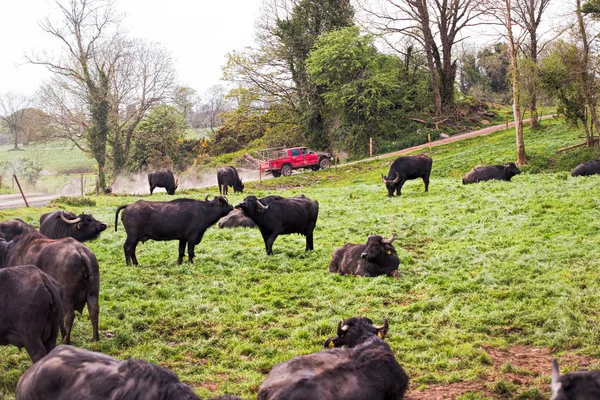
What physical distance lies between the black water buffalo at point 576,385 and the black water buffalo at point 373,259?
22.5ft

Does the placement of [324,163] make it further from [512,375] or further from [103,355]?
[103,355]

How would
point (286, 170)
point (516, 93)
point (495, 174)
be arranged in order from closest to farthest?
point (495, 174)
point (516, 93)
point (286, 170)

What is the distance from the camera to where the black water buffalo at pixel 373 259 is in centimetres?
1202

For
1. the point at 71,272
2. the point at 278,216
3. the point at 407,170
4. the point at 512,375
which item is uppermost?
the point at 407,170

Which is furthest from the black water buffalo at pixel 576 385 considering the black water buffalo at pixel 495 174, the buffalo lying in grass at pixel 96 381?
the black water buffalo at pixel 495 174

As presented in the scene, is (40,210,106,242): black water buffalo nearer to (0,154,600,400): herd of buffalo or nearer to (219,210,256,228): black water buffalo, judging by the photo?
(0,154,600,400): herd of buffalo

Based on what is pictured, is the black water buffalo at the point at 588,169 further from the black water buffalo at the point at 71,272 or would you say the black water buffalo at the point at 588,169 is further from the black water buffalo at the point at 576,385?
the black water buffalo at the point at 71,272

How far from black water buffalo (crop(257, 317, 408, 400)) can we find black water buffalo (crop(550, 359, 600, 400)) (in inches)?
62.3

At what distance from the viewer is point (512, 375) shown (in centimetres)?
713

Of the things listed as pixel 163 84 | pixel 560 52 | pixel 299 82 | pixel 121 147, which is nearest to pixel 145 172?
pixel 121 147

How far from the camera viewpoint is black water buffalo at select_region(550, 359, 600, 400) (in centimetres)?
489

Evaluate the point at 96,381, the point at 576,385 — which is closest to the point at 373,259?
the point at 576,385

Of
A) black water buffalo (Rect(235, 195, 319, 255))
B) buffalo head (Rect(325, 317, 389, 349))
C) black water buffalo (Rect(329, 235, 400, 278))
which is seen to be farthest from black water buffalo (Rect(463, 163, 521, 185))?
buffalo head (Rect(325, 317, 389, 349))

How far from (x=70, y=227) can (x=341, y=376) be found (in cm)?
1078
